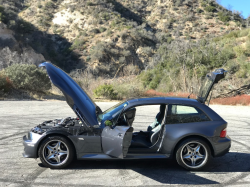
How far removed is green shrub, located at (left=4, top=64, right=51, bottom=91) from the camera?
20156 mm

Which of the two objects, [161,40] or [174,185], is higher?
[161,40]

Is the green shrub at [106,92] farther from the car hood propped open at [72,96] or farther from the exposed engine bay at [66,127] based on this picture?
the car hood propped open at [72,96]

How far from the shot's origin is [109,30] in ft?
160

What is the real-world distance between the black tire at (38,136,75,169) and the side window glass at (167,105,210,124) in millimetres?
1962

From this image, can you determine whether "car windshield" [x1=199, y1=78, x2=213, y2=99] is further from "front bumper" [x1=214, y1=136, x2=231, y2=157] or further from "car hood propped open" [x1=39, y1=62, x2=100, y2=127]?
"car hood propped open" [x1=39, y1=62, x2=100, y2=127]

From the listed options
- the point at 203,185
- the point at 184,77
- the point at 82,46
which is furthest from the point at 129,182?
the point at 82,46

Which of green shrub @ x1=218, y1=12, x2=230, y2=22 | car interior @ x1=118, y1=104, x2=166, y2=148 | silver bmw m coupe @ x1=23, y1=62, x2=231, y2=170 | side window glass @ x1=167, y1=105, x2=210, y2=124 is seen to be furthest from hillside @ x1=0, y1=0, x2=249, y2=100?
silver bmw m coupe @ x1=23, y1=62, x2=231, y2=170

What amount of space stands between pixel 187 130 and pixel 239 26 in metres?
54.9

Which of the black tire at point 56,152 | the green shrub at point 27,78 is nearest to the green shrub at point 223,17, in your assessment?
the green shrub at point 27,78

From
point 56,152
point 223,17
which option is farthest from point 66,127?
point 223,17

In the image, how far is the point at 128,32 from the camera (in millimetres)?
48469

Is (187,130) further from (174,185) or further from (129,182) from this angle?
(129,182)

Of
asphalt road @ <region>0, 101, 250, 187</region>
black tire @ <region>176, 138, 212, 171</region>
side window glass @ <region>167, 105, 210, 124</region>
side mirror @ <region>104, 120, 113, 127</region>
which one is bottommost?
asphalt road @ <region>0, 101, 250, 187</region>

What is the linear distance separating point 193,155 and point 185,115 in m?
0.77
